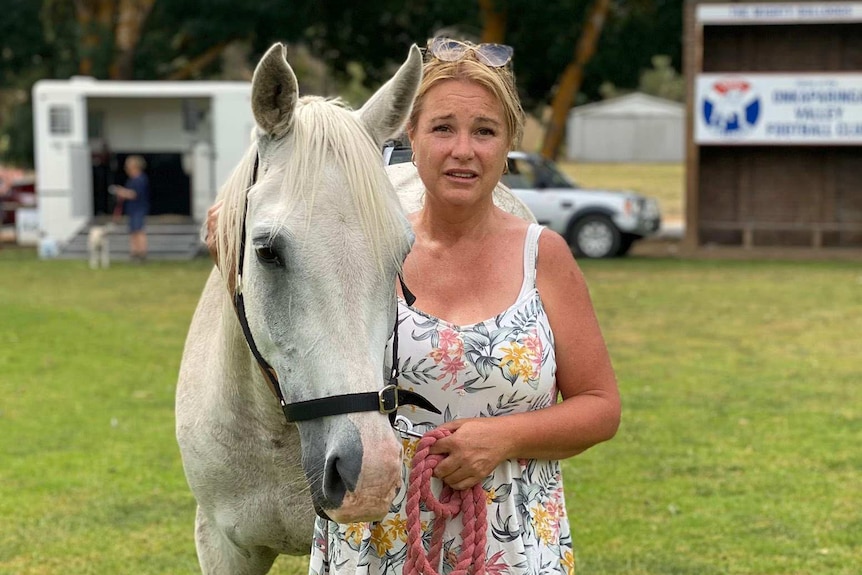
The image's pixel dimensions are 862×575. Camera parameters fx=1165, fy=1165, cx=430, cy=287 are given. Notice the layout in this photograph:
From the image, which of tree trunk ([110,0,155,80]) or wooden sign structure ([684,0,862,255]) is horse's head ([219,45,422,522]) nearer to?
wooden sign structure ([684,0,862,255])

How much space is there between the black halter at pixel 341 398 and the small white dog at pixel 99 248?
1662cm

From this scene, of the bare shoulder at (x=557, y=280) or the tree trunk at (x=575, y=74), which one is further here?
the tree trunk at (x=575, y=74)

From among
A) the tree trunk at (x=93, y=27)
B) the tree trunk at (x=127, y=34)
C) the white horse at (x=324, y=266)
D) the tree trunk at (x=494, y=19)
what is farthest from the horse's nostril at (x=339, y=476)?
the tree trunk at (x=127, y=34)

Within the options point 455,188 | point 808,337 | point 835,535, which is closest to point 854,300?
point 808,337

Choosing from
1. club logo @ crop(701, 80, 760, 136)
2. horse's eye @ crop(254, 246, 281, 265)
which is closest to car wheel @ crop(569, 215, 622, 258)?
club logo @ crop(701, 80, 760, 136)

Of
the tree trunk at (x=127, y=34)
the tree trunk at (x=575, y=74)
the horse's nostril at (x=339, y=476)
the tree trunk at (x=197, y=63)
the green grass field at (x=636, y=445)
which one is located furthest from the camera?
the tree trunk at (x=197, y=63)

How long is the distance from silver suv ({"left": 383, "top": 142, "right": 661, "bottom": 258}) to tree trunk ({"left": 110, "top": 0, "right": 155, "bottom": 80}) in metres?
9.38

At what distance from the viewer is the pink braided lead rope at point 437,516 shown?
2.43 meters

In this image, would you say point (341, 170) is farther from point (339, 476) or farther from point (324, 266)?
point (339, 476)

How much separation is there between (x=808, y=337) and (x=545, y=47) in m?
15.0

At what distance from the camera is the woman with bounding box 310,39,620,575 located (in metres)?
2.51

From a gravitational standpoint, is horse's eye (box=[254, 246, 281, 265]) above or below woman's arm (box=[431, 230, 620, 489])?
above

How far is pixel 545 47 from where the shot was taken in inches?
992

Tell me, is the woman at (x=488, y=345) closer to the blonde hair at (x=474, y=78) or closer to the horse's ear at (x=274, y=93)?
the blonde hair at (x=474, y=78)
